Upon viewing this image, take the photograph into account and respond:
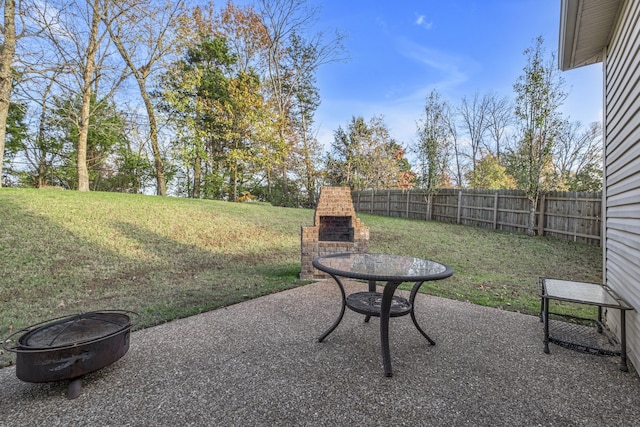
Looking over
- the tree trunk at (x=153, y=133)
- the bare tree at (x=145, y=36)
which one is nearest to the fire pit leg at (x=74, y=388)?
the bare tree at (x=145, y=36)

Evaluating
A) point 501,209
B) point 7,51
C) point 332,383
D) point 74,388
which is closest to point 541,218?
point 501,209

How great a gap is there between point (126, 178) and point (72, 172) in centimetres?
226

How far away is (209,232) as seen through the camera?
25.2 feet

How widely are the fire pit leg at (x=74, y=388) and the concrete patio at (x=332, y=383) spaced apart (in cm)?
4

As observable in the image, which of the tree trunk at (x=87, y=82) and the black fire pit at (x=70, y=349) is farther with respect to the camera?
the tree trunk at (x=87, y=82)

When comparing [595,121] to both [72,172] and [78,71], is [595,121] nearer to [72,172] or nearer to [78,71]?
[78,71]

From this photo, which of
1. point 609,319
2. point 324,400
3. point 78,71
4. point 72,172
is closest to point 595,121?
point 609,319

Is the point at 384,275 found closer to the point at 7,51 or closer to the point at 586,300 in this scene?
the point at 586,300

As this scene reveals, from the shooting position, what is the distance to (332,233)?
16.8ft

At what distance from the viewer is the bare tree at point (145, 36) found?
10.8 meters

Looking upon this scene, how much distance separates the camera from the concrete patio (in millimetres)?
1715

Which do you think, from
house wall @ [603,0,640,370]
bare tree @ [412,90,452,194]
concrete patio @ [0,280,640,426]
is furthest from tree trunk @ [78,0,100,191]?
house wall @ [603,0,640,370]

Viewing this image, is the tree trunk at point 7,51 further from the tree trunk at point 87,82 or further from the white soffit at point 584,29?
the white soffit at point 584,29

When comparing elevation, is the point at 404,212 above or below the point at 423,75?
below
